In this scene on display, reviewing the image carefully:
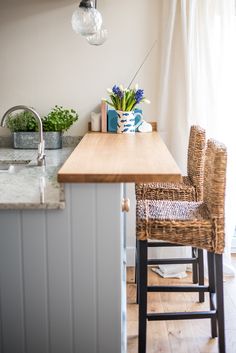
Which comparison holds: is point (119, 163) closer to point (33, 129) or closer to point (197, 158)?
point (197, 158)

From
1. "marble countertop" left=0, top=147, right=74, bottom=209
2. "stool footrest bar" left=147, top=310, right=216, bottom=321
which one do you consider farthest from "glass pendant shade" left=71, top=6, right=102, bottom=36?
"stool footrest bar" left=147, top=310, right=216, bottom=321

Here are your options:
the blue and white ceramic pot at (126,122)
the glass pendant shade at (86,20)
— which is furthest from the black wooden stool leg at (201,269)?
the glass pendant shade at (86,20)

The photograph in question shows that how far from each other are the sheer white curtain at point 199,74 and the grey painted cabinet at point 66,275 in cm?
157

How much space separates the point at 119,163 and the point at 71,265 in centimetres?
47

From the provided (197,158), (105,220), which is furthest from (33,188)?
(197,158)

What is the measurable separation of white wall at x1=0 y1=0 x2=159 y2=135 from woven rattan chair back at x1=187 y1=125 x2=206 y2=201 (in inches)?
26.7

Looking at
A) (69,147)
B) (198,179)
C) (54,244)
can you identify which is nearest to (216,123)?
(198,179)

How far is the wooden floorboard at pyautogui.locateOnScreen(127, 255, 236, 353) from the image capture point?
7.78 ft

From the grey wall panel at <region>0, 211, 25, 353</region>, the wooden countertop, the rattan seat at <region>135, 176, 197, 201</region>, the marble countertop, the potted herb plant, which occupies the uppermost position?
the potted herb plant

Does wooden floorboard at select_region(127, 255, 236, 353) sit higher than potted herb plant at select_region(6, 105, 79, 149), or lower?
lower

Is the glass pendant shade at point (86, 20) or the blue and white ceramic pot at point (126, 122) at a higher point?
the glass pendant shade at point (86, 20)

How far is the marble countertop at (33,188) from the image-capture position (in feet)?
5.52

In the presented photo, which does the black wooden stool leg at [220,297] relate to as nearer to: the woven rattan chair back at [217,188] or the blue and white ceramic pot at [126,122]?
the woven rattan chair back at [217,188]

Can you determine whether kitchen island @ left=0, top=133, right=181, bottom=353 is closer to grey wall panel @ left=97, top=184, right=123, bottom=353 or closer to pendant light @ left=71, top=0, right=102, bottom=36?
grey wall panel @ left=97, top=184, right=123, bottom=353
